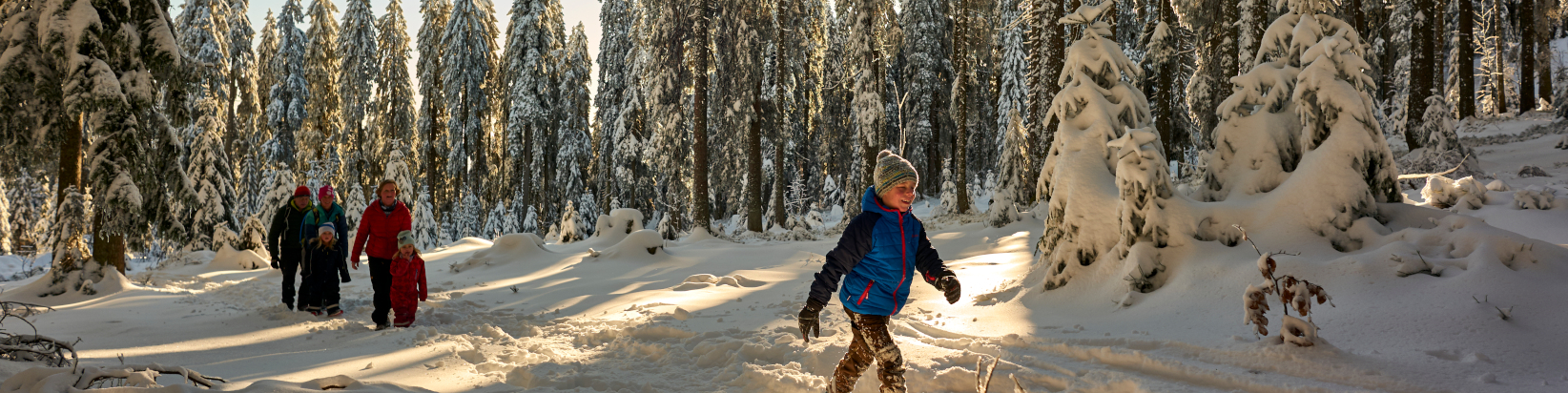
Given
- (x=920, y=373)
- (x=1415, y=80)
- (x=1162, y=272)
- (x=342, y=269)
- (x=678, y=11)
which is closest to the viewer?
(x=920, y=373)

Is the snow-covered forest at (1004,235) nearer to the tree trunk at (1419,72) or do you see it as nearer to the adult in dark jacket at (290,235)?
the tree trunk at (1419,72)

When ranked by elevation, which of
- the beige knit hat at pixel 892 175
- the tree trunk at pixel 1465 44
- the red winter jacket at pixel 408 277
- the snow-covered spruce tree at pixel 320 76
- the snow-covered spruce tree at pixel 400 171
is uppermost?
the snow-covered spruce tree at pixel 320 76

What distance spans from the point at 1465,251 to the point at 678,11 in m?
16.6

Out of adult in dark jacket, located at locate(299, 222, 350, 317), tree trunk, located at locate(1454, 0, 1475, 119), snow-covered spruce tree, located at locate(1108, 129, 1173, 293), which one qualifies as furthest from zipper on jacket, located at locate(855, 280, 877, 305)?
tree trunk, located at locate(1454, 0, 1475, 119)

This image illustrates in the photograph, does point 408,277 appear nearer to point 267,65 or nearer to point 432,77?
point 432,77

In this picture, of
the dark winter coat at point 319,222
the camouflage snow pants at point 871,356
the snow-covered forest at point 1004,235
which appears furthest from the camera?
the dark winter coat at point 319,222

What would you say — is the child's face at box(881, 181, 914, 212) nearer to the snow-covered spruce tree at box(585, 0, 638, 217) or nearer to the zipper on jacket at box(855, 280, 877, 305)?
the zipper on jacket at box(855, 280, 877, 305)

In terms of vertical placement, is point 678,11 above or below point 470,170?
above

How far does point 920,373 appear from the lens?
4.71 metres

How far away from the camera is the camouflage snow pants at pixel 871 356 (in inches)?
147

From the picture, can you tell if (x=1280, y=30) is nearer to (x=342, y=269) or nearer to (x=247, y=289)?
(x=342, y=269)

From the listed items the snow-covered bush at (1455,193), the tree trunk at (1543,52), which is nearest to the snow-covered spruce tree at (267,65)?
the snow-covered bush at (1455,193)

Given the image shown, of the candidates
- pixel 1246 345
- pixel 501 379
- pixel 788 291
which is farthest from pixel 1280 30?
pixel 501 379

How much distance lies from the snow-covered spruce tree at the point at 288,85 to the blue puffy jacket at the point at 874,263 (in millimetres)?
32549
